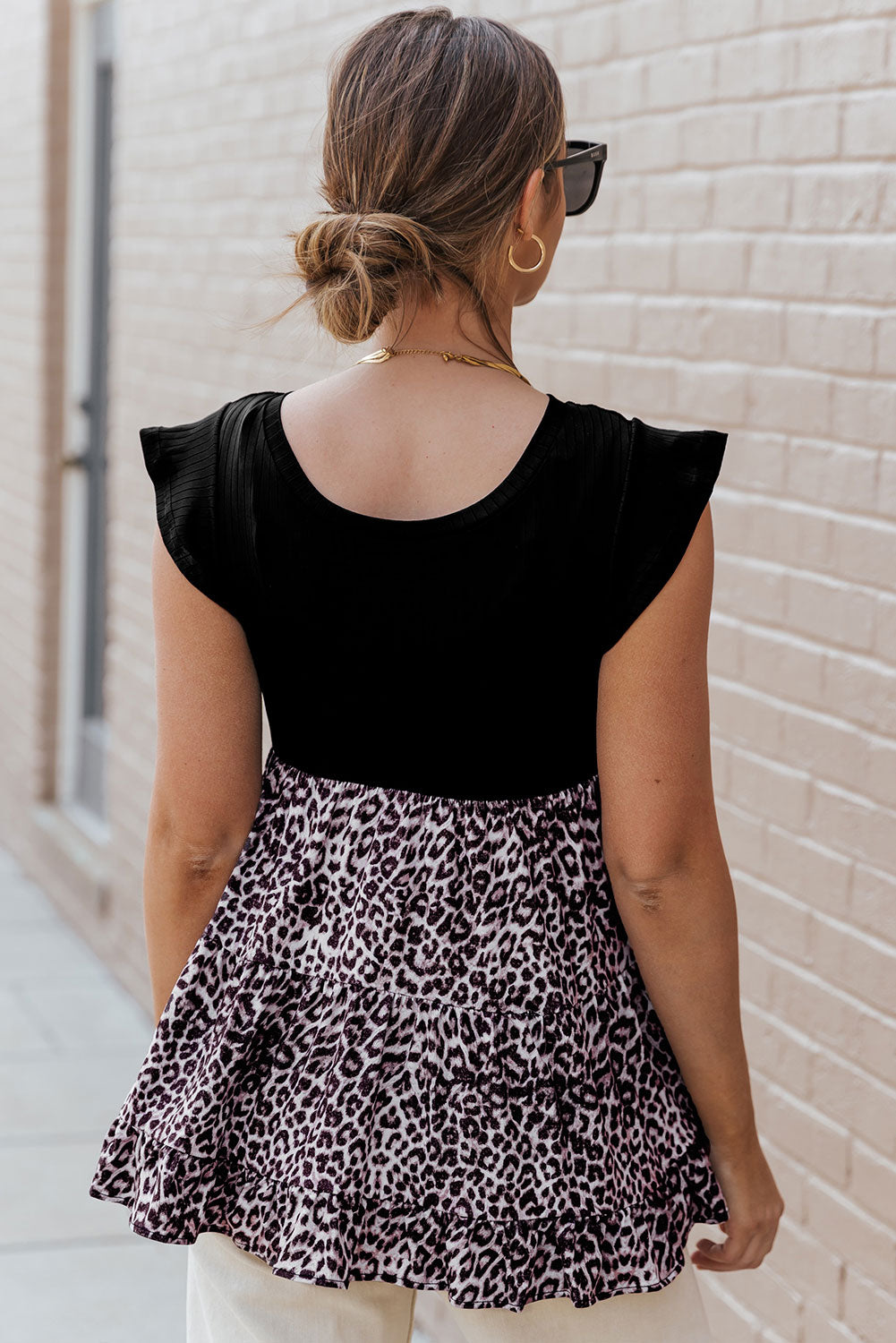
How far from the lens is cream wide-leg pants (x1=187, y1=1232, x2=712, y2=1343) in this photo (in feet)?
5.33

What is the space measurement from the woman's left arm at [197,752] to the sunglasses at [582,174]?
1.79 ft

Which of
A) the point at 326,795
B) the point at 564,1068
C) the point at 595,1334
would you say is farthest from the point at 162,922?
the point at 595,1334

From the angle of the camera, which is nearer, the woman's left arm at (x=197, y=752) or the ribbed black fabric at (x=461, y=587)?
the ribbed black fabric at (x=461, y=587)

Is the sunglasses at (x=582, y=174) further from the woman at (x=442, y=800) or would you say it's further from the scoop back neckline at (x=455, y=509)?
the scoop back neckline at (x=455, y=509)

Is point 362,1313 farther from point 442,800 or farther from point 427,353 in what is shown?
point 427,353

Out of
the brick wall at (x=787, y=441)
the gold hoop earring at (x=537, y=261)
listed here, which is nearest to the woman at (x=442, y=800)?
the gold hoop earring at (x=537, y=261)

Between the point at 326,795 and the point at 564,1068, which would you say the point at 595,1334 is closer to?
the point at 564,1068

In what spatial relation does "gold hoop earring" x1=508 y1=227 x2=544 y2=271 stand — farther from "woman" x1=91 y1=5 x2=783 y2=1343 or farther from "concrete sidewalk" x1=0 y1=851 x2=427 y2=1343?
"concrete sidewalk" x1=0 y1=851 x2=427 y2=1343

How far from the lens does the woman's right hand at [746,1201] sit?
172cm

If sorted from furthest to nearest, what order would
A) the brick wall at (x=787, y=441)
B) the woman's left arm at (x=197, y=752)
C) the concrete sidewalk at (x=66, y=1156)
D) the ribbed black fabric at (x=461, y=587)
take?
the concrete sidewalk at (x=66, y=1156) → the brick wall at (x=787, y=441) → the woman's left arm at (x=197, y=752) → the ribbed black fabric at (x=461, y=587)

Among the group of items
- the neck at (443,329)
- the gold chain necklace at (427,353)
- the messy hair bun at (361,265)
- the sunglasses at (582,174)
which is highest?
the sunglasses at (582,174)

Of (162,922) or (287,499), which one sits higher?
(287,499)

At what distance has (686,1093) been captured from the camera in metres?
1.71

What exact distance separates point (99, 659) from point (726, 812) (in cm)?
459
